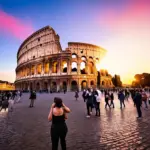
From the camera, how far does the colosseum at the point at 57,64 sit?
176 feet

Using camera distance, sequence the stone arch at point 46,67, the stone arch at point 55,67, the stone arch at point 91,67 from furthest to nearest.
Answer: the stone arch at point 91,67
the stone arch at point 46,67
the stone arch at point 55,67

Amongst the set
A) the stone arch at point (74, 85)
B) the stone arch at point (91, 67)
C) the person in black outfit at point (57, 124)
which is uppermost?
the stone arch at point (91, 67)

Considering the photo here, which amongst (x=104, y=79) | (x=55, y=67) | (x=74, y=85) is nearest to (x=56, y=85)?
(x=74, y=85)

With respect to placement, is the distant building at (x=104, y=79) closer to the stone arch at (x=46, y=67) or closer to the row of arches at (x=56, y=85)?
the row of arches at (x=56, y=85)

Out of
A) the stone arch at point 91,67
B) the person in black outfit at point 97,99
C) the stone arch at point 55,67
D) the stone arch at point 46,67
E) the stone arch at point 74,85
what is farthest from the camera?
the stone arch at point 91,67

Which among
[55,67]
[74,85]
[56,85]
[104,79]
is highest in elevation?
[55,67]

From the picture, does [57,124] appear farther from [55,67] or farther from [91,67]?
[91,67]

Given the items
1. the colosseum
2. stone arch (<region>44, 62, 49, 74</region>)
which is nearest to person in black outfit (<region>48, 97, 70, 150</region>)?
the colosseum

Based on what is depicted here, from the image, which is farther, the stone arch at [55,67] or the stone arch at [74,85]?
the stone arch at [55,67]

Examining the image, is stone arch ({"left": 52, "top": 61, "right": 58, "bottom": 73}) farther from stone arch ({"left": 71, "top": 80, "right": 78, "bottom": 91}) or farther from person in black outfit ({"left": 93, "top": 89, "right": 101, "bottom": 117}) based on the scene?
person in black outfit ({"left": 93, "top": 89, "right": 101, "bottom": 117})

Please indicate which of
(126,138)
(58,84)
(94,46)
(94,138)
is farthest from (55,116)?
(94,46)

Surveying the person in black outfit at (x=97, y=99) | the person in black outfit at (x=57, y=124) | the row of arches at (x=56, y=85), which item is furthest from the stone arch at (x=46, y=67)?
the person in black outfit at (x=57, y=124)

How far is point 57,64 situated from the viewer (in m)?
55.6

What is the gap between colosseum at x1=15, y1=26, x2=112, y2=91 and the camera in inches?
2106
